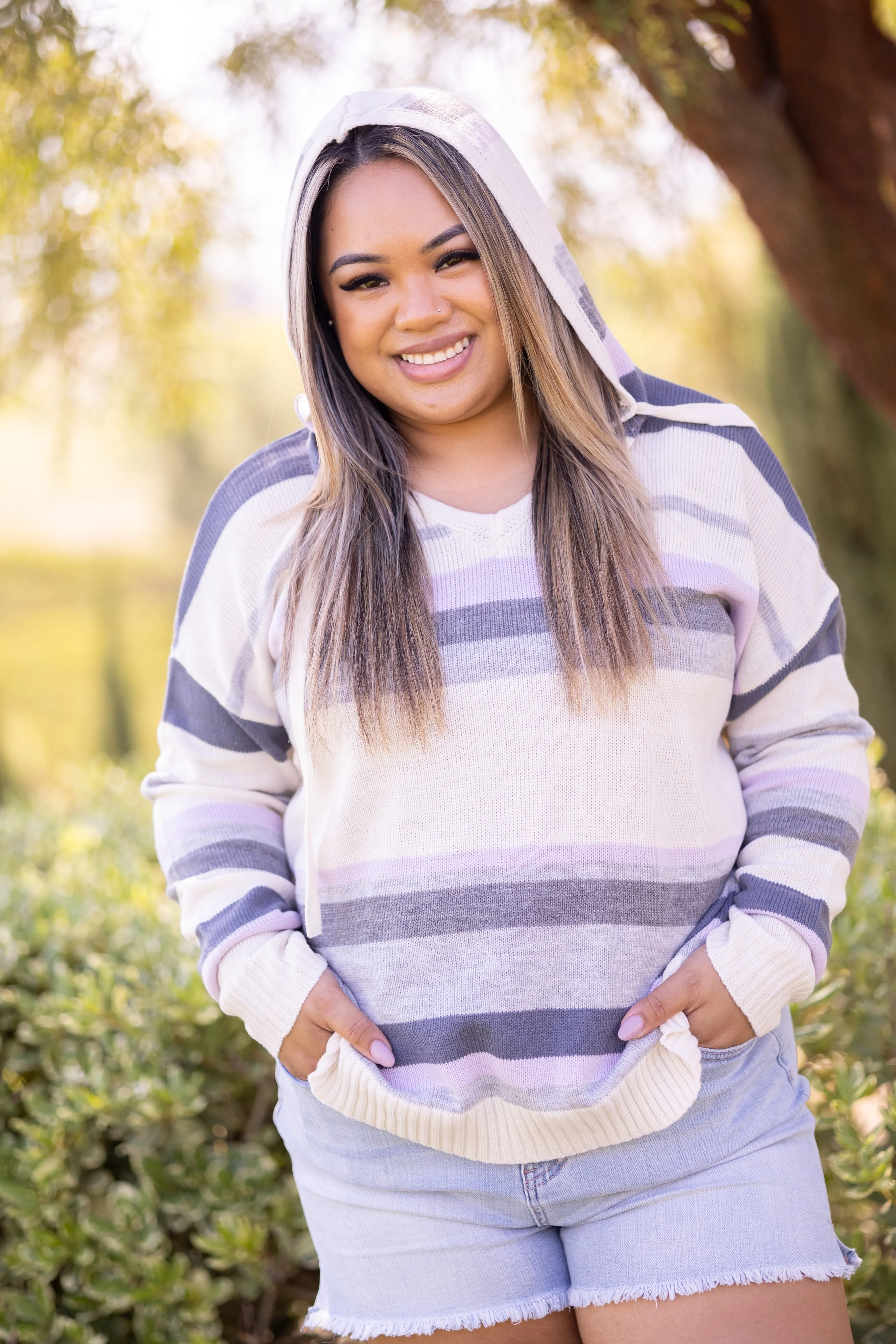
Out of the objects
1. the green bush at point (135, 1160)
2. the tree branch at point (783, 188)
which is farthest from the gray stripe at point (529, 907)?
the tree branch at point (783, 188)

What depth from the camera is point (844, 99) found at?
320 centimetres

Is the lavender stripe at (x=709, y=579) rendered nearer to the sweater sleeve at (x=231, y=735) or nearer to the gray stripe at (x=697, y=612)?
the gray stripe at (x=697, y=612)

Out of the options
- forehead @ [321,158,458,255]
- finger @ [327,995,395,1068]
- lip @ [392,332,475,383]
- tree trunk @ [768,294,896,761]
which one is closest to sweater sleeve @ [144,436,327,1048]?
finger @ [327,995,395,1068]

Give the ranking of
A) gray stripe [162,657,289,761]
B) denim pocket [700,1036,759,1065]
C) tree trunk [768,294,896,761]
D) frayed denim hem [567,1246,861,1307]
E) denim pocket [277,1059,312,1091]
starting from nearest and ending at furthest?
frayed denim hem [567,1246,861,1307]
denim pocket [700,1036,759,1065]
denim pocket [277,1059,312,1091]
gray stripe [162,657,289,761]
tree trunk [768,294,896,761]

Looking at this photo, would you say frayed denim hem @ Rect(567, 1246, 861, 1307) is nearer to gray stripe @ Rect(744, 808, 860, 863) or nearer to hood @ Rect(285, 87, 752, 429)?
gray stripe @ Rect(744, 808, 860, 863)

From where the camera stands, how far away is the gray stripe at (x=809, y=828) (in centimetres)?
163

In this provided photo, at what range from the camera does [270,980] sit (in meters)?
1.61

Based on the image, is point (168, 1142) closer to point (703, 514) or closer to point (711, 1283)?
point (711, 1283)

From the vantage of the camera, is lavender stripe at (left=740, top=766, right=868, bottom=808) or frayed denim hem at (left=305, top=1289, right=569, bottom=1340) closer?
frayed denim hem at (left=305, top=1289, right=569, bottom=1340)

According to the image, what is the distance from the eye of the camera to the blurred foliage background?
232 centimetres

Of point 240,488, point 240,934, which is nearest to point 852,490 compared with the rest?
point 240,488

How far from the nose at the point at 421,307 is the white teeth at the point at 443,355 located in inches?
1.5

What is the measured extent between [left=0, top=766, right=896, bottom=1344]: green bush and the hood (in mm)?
1184

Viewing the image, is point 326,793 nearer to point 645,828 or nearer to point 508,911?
point 508,911
